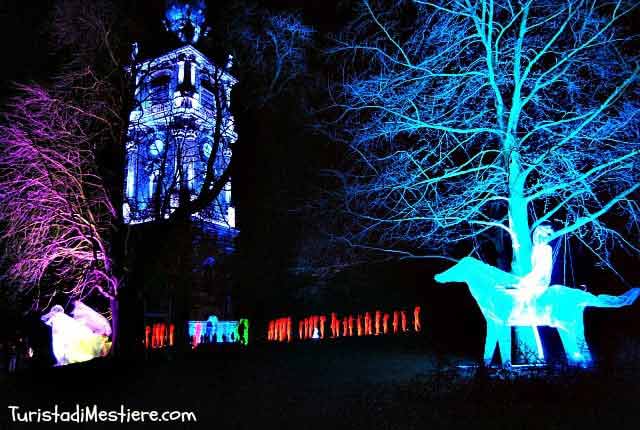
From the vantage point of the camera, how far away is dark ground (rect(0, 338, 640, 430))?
6.80 metres

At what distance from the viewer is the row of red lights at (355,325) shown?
24.9 meters

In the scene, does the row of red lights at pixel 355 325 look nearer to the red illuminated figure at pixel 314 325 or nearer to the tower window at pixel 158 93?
the red illuminated figure at pixel 314 325

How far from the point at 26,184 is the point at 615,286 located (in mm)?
17150

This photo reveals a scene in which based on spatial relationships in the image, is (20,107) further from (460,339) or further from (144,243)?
(460,339)

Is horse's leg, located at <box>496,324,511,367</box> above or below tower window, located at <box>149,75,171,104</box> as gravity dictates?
below

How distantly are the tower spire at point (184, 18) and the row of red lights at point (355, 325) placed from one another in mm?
14207

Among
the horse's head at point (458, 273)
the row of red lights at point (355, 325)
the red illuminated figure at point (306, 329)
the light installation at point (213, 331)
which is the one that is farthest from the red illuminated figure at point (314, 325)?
the horse's head at point (458, 273)

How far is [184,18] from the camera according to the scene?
20.1 meters

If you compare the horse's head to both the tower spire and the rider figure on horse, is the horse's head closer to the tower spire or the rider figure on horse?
the rider figure on horse

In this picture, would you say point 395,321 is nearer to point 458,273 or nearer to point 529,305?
point 458,273

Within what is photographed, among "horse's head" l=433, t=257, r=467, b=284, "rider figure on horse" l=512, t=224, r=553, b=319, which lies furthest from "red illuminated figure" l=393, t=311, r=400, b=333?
"rider figure on horse" l=512, t=224, r=553, b=319

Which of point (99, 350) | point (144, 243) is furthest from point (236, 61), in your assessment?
point (99, 350)

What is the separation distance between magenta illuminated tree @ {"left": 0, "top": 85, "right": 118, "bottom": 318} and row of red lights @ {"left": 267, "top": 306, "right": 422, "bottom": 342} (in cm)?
1417

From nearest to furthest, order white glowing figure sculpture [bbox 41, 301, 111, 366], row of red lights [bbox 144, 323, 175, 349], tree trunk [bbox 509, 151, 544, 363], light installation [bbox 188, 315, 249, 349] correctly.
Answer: tree trunk [bbox 509, 151, 544, 363], white glowing figure sculpture [bbox 41, 301, 111, 366], row of red lights [bbox 144, 323, 175, 349], light installation [bbox 188, 315, 249, 349]
